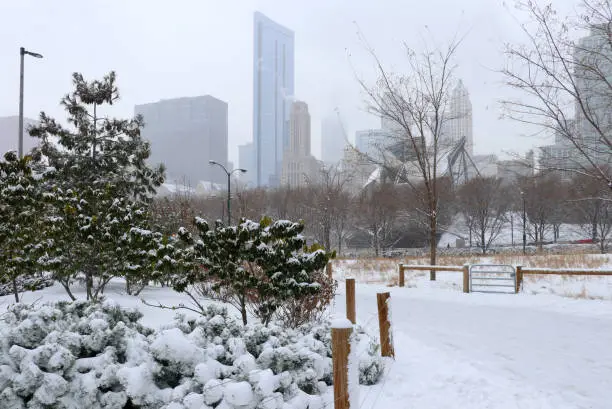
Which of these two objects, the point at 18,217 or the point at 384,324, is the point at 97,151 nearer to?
the point at 18,217

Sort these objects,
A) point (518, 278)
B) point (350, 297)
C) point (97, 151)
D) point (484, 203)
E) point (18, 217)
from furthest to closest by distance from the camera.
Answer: point (484, 203)
point (97, 151)
point (518, 278)
point (18, 217)
point (350, 297)

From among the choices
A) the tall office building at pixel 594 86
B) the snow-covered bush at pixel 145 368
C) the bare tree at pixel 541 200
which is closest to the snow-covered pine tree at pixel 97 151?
the snow-covered bush at pixel 145 368

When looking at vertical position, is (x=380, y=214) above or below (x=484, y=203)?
below

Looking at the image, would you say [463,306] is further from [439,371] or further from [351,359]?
[351,359]

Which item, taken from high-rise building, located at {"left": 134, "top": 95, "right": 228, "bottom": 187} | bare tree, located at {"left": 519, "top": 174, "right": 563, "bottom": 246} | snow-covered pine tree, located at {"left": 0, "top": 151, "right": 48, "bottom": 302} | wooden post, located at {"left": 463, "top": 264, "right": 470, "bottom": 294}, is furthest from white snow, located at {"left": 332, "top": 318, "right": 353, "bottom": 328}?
high-rise building, located at {"left": 134, "top": 95, "right": 228, "bottom": 187}

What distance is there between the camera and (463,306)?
1070 centimetres

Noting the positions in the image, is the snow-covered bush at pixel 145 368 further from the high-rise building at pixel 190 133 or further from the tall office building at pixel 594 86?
the high-rise building at pixel 190 133

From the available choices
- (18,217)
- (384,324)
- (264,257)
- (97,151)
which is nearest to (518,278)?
(384,324)

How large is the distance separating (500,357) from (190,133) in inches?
6331

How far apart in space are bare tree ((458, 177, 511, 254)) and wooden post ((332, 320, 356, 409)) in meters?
40.1

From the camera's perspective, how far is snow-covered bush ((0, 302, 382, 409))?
3.22 m

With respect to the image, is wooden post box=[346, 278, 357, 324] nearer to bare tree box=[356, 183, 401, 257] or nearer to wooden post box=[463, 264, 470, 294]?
wooden post box=[463, 264, 470, 294]

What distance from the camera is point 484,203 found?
135 ft

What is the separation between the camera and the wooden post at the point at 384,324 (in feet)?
18.3
